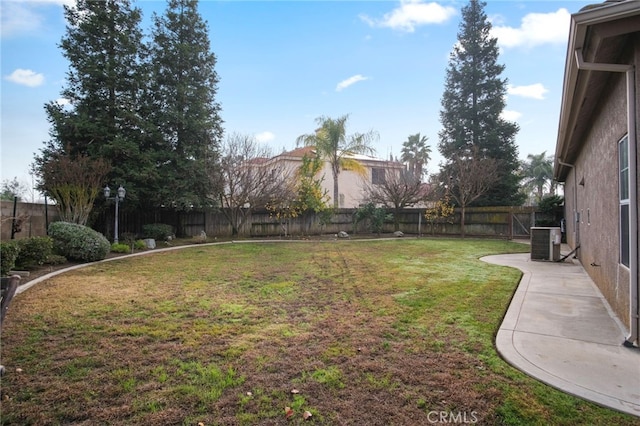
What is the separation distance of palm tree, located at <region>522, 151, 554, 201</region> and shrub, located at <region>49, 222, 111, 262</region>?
37.6 m

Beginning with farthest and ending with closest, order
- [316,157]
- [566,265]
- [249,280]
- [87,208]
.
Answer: [316,157] < [87,208] < [566,265] < [249,280]

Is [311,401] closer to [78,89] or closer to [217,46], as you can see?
[78,89]

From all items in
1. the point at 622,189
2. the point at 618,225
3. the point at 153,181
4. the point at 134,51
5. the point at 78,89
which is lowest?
the point at 618,225

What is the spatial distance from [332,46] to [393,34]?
91.8 inches

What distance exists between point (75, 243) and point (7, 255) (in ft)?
8.32

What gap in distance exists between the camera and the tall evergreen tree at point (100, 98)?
1321cm

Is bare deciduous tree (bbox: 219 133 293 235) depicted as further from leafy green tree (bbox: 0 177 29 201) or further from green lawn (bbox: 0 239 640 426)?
leafy green tree (bbox: 0 177 29 201)

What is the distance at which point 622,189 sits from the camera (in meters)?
3.86

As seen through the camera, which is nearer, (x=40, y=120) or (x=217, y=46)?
(x=40, y=120)

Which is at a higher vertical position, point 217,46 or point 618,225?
point 217,46

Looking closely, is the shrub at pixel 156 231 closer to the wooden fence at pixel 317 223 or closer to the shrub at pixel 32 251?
the wooden fence at pixel 317 223

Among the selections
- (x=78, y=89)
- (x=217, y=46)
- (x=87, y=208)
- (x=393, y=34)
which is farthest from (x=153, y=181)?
(x=393, y=34)

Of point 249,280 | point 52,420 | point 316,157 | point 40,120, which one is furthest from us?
point 316,157

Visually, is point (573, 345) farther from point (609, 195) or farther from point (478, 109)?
point (478, 109)
